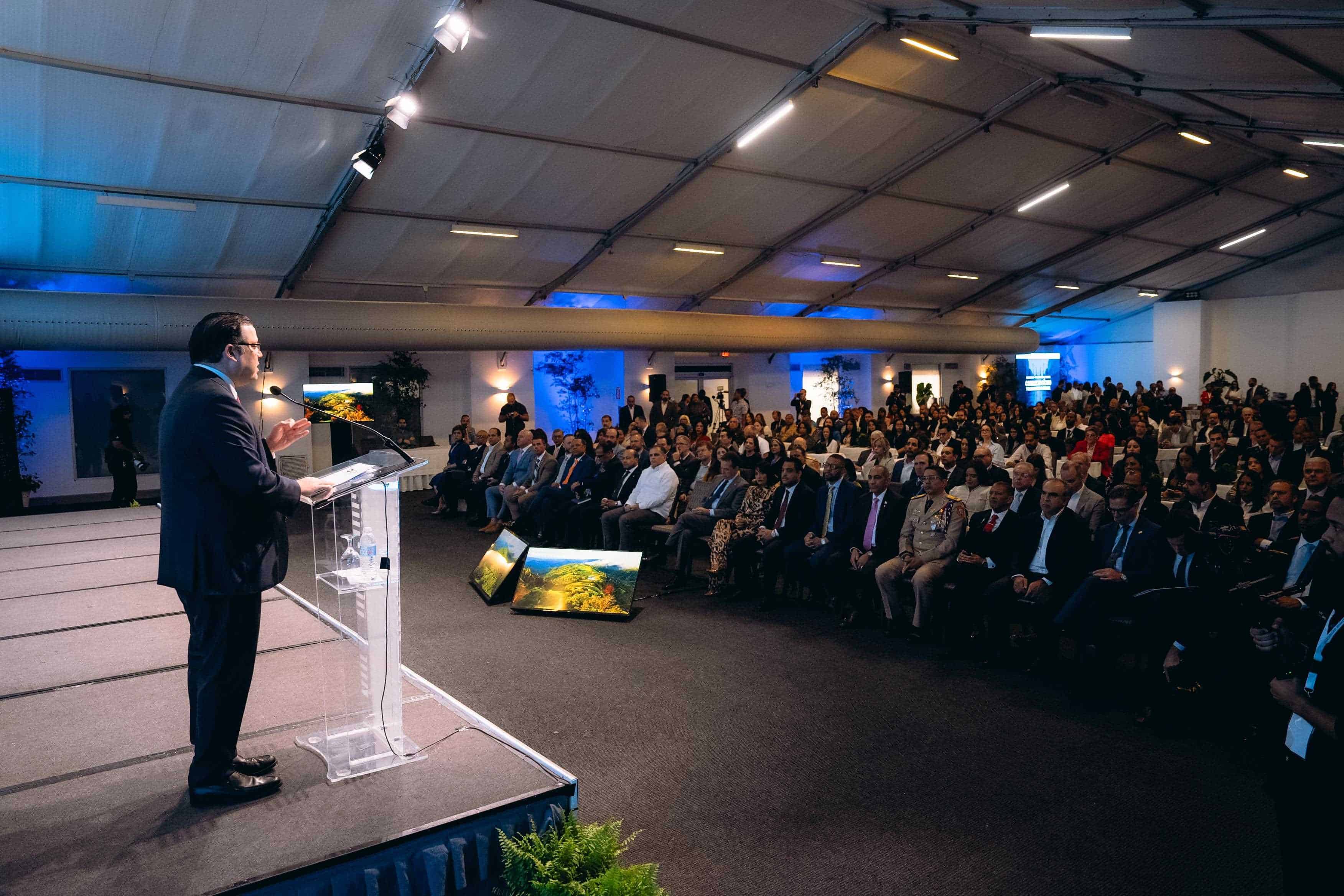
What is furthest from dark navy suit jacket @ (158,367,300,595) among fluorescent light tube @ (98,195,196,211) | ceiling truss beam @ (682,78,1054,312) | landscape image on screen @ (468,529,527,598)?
ceiling truss beam @ (682,78,1054,312)

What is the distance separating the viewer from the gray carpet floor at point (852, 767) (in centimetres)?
278

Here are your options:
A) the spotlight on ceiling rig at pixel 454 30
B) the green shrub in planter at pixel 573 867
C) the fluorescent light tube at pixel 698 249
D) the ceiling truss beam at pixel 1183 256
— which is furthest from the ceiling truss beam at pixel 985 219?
the green shrub in planter at pixel 573 867

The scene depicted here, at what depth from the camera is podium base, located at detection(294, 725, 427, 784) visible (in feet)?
8.70

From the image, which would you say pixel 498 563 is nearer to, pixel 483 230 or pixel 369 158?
pixel 369 158

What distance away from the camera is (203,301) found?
10078 millimetres

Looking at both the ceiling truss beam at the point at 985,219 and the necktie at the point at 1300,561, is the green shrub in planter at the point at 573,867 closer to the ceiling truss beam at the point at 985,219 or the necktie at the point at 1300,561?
the necktie at the point at 1300,561

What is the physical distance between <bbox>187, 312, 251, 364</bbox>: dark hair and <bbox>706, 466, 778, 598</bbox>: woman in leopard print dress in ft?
14.8

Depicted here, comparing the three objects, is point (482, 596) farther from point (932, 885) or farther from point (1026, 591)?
point (932, 885)

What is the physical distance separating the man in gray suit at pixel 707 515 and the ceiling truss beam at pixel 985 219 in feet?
26.8

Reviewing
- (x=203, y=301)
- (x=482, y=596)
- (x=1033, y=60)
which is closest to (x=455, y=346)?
(x=203, y=301)

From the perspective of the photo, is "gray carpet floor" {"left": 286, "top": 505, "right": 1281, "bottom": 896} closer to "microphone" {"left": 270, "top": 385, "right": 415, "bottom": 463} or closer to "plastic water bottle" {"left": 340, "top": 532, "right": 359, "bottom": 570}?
"plastic water bottle" {"left": 340, "top": 532, "right": 359, "bottom": 570}

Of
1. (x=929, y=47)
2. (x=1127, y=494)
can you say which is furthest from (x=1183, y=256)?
(x=1127, y=494)

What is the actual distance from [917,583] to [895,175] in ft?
25.4

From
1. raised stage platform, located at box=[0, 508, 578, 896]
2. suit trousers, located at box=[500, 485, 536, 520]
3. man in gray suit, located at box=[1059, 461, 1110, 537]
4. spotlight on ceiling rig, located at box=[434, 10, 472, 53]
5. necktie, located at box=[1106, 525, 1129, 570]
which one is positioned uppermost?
spotlight on ceiling rig, located at box=[434, 10, 472, 53]
